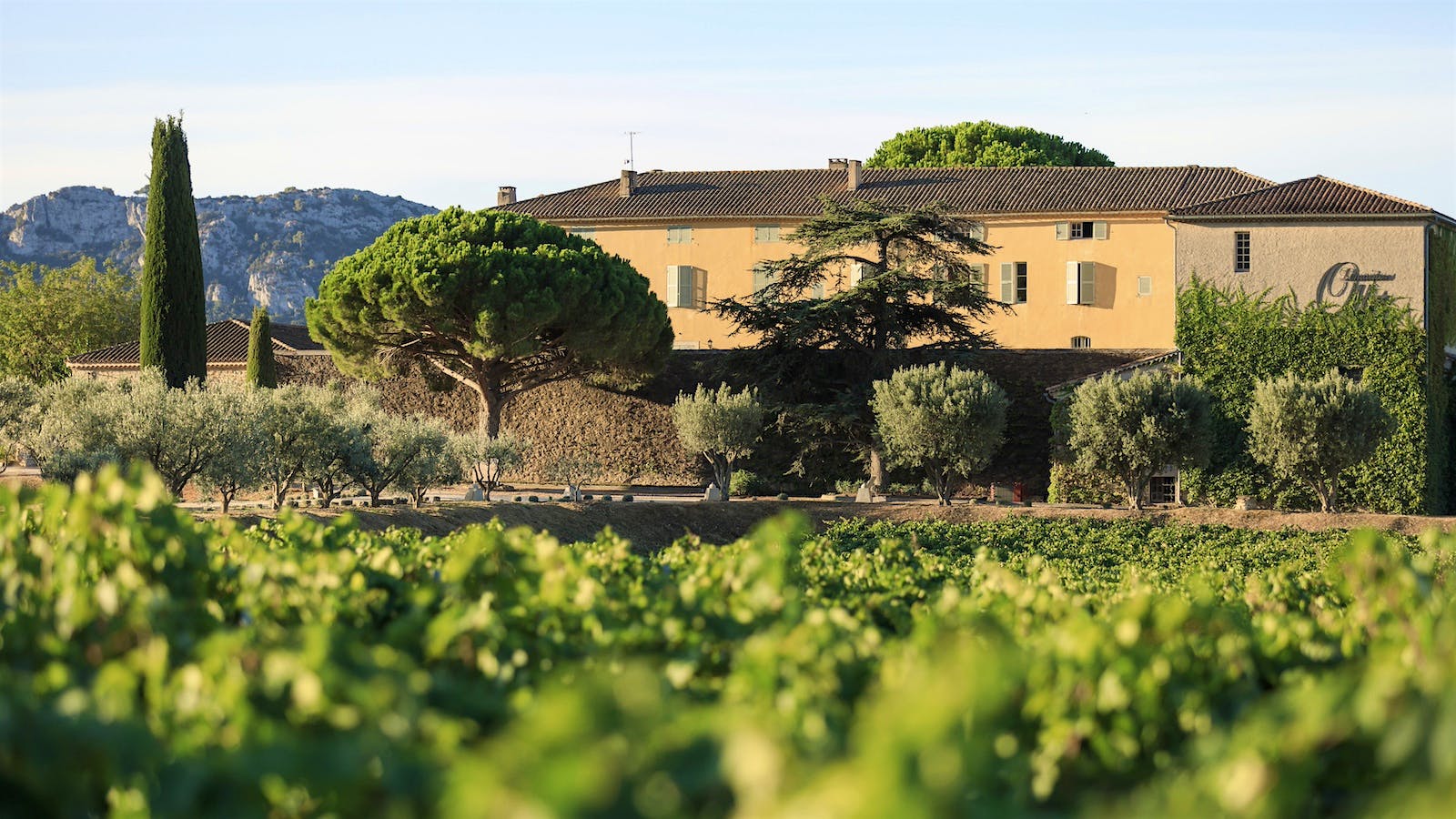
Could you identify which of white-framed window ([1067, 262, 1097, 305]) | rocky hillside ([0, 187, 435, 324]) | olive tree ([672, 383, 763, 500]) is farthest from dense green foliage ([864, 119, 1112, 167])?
rocky hillside ([0, 187, 435, 324])

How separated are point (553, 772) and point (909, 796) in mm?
379

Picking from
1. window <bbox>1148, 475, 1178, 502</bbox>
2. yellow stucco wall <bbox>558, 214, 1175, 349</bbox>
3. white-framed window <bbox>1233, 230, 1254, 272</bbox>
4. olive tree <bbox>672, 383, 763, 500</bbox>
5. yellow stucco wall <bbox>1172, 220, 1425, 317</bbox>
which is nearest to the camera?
olive tree <bbox>672, 383, 763, 500</bbox>

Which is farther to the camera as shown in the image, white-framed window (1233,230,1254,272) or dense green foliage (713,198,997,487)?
white-framed window (1233,230,1254,272)

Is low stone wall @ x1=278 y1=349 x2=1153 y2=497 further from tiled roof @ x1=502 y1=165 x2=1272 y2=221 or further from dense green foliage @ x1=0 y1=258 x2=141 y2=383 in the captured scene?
dense green foliage @ x1=0 y1=258 x2=141 y2=383

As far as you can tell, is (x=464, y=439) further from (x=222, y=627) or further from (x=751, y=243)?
(x=222, y=627)

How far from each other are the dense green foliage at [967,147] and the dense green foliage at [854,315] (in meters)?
21.7

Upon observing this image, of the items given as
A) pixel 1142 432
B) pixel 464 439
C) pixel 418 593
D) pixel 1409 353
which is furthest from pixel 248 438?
pixel 1409 353

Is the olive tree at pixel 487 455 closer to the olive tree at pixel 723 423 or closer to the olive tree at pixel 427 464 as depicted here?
the olive tree at pixel 427 464

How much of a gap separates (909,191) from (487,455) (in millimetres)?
19655

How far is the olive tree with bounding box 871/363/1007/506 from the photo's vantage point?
30.0 metres

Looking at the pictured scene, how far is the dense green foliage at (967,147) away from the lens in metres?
55.8

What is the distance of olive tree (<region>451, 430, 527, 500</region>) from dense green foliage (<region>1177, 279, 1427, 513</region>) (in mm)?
14423

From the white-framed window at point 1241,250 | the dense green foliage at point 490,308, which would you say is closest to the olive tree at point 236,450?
the dense green foliage at point 490,308

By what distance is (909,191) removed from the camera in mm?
44594
